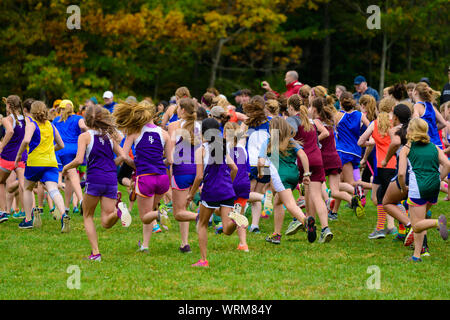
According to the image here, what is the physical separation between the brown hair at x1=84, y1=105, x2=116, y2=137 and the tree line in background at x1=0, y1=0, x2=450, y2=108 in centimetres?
1686

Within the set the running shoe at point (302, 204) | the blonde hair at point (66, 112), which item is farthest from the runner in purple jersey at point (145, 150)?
the blonde hair at point (66, 112)

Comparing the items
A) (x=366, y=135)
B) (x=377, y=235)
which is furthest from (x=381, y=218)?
(x=366, y=135)

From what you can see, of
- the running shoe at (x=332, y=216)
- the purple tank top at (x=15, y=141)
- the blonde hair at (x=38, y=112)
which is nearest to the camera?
the blonde hair at (x=38, y=112)

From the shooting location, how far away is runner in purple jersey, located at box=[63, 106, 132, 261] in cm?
848

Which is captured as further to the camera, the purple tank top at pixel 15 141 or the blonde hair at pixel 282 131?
the purple tank top at pixel 15 141

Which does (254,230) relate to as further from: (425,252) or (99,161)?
(99,161)

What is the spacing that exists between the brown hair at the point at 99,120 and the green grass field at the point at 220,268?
1.67 m

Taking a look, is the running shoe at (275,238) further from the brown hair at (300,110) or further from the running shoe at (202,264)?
A: the running shoe at (202,264)

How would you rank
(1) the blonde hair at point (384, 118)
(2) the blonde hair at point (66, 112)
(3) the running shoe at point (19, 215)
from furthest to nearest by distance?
(2) the blonde hair at point (66, 112), (3) the running shoe at point (19, 215), (1) the blonde hair at point (384, 118)

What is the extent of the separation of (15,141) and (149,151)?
158 inches

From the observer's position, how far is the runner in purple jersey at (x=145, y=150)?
8.76 m

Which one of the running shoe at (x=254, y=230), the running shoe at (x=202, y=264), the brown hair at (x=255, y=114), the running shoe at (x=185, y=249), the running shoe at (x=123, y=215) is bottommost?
the running shoe at (x=254, y=230)
